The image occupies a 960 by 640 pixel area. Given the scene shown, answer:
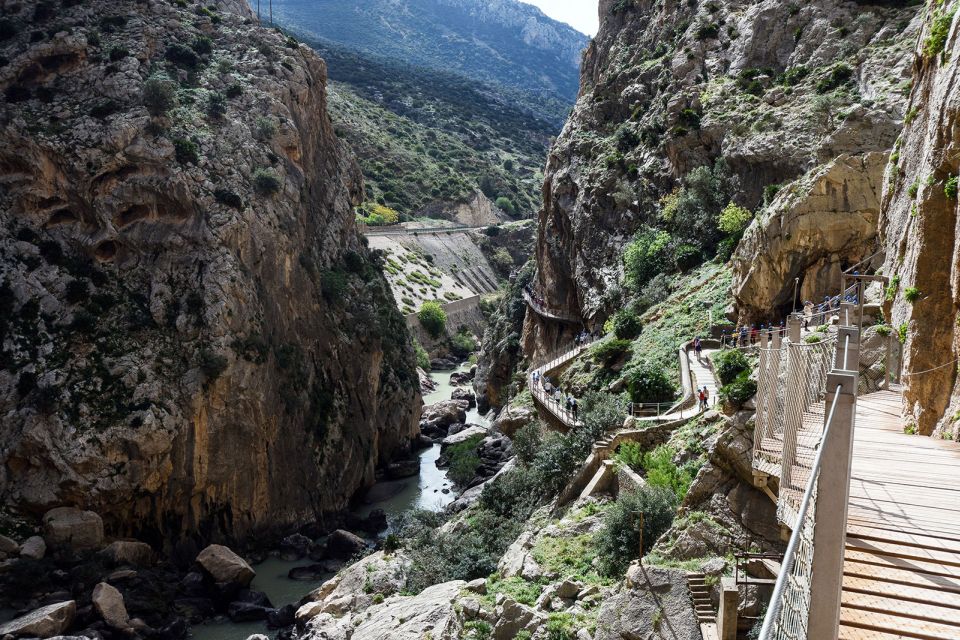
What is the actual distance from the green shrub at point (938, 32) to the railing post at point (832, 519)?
10726 mm

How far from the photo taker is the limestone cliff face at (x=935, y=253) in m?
11.0

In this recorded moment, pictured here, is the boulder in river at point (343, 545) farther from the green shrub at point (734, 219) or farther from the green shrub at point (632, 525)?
the green shrub at point (734, 219)

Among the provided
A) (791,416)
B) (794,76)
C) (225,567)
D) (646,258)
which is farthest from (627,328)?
(791,416)

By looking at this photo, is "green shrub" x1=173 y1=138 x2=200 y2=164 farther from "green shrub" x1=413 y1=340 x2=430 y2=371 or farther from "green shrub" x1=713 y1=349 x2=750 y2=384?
"green shrub" x1=413 y1=340 x2=430 y2=371

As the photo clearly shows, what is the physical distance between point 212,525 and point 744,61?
4353 centimetres

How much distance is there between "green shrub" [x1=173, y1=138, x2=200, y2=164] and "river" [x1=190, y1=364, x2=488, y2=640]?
23553 millimetres

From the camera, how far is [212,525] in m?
37.2

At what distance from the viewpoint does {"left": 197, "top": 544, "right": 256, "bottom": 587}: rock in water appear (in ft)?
108

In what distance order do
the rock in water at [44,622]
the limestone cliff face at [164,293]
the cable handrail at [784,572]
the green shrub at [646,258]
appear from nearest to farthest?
the cable handrail at [784,572] < the rock in water at [44,622] < the limestone cliff face at [164,293] < the green shrub at [646,258]

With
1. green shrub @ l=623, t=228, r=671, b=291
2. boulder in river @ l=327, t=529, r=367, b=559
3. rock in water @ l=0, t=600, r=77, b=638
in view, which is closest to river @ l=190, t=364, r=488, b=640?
boulder in river @ l=327, t=529, r=367, b=559

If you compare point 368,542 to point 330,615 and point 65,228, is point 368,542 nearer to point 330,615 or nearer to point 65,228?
point 330,615

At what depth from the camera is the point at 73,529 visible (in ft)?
106

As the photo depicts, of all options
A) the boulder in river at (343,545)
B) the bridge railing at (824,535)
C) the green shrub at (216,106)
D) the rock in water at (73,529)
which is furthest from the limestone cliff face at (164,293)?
the bridge railing at (824,535)

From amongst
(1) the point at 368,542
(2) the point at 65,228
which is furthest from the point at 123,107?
(1) the point at 368,542
